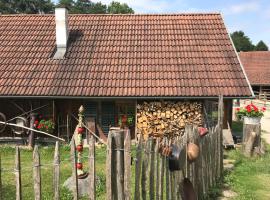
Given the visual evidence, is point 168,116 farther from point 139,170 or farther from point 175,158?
point 139,170

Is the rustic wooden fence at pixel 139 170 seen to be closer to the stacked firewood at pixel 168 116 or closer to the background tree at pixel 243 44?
the stacked firewood at pixel 168 116

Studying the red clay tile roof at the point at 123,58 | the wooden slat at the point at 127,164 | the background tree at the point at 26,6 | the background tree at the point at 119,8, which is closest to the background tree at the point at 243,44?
the background tree at the point at 119,8

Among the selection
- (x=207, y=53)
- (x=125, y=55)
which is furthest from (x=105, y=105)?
(x=207, y=53)

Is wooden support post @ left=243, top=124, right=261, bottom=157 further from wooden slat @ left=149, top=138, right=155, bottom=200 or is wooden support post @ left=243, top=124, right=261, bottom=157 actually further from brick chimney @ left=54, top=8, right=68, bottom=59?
brick chimney @ left=54, top=8, right=68, bottom=59

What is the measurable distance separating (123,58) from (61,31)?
275cm

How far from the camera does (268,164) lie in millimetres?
9609

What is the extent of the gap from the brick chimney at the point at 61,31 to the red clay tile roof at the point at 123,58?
0.24m

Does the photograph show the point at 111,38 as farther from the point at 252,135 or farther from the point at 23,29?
the point at 252,135

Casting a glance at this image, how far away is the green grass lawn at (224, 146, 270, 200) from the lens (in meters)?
7.37

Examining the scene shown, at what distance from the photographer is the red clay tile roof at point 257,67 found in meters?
34.0

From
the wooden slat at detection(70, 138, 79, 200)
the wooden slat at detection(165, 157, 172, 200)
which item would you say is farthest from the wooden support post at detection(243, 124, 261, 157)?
the wooden slat at detection(70, 138, 79, 200)

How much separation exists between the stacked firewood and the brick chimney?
410cm

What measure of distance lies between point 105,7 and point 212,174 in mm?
62284

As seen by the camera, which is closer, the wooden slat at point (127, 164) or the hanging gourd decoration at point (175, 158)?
the wooden slat at point (127, 164)
